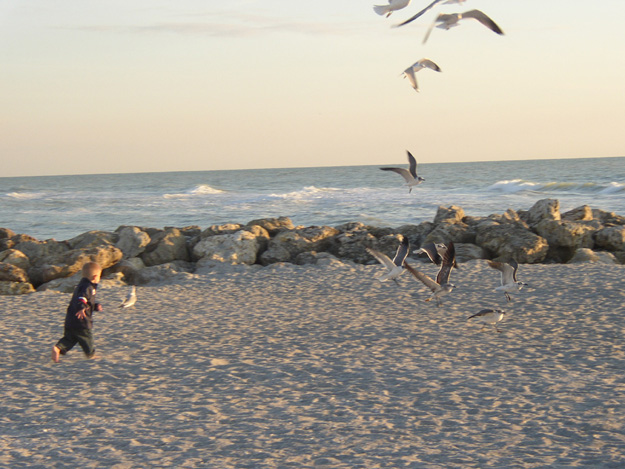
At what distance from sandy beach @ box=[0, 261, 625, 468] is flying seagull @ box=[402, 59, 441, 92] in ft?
9.79

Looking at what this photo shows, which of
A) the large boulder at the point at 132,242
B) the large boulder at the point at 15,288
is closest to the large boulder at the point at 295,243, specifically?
the large boulder at the point at 132,242

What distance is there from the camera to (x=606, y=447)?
433 cm

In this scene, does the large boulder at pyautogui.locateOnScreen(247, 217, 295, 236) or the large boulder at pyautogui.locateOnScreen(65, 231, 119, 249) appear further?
the large boulder at pyautogui.locateOnScreen(247, 217, 295, 236)

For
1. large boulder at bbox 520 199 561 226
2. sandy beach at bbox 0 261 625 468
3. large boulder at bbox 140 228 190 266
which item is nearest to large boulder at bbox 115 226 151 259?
large boulder at bbox 140 228 190 266

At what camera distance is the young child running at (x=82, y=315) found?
6680mm

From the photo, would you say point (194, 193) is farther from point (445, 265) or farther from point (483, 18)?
point (483, 18)

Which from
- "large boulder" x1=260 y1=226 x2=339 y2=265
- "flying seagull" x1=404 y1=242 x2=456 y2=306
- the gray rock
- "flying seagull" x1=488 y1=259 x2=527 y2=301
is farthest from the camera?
"large boulder" x1=260 y1=226 x2=339 y2=265

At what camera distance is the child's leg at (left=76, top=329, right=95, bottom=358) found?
22.0 feet

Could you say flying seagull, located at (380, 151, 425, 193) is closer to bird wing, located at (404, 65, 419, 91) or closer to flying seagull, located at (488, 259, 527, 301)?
bird wing, located at (404, 65, 419, 91)

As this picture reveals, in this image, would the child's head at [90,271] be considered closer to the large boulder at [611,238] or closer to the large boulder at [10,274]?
the large boulder at [10,274]

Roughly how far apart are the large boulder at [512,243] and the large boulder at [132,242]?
7.29 m

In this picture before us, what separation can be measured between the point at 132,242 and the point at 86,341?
780 cm

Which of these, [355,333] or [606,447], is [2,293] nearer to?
[355,333]

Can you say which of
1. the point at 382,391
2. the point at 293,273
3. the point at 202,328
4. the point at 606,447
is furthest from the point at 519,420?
the point at 293,273
